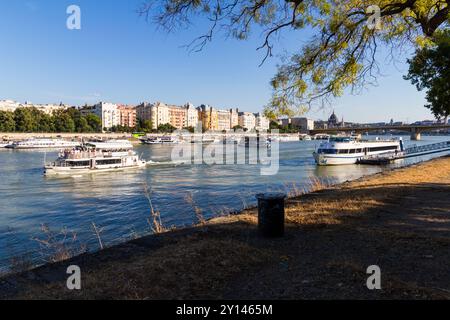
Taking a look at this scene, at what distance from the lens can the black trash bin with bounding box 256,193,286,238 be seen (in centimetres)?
744

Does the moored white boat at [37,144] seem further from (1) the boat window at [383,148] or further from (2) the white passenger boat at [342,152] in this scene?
(1) the boat window at [383,148]

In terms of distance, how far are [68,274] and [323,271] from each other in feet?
12.9

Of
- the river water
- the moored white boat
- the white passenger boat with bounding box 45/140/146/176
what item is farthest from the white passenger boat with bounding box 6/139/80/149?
the river water

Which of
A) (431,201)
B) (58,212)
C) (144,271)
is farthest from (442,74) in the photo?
(58,212)

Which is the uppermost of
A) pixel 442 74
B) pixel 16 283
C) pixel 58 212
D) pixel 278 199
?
pixel 442 74

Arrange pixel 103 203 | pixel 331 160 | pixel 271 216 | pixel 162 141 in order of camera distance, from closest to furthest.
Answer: pixel 271 216, pixel 103 203, pixel 331 160, pixel 162 141

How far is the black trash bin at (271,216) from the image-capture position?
7.44 meters

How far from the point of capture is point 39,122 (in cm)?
13588

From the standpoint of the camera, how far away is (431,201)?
438 inches

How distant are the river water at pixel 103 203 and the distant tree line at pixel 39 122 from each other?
95.9 meters

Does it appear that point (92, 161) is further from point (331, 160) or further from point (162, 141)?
point (162, 141)

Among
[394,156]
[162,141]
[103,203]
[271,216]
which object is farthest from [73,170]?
[162,141]

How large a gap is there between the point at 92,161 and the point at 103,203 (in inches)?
963
